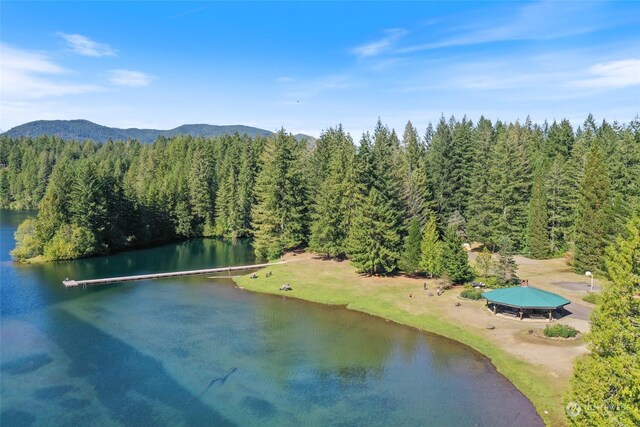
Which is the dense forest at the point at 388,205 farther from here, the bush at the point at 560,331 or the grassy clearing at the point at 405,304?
the bush at the point at 560,331

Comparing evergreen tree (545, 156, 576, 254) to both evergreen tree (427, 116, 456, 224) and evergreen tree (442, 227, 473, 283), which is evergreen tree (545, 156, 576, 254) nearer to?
evergreen tree (427, 116, 456, 224)

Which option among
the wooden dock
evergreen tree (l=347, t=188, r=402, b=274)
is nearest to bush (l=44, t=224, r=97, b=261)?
the wooden dock

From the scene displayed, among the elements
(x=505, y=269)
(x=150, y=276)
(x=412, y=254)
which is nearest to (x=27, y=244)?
(x=150, y=276)

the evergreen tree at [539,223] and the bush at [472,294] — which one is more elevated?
the evergreen tree at [539,223]

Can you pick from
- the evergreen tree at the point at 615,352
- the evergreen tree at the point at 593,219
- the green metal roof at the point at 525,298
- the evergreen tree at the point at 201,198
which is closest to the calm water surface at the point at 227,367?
the evergreen tree at the point at 615,352

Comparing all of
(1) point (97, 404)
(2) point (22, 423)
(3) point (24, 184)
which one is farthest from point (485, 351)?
(3) point (24, 184)

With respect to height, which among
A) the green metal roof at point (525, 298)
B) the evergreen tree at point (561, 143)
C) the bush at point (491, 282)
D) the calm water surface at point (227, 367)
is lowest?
the calm water surface at point (227, 367)
